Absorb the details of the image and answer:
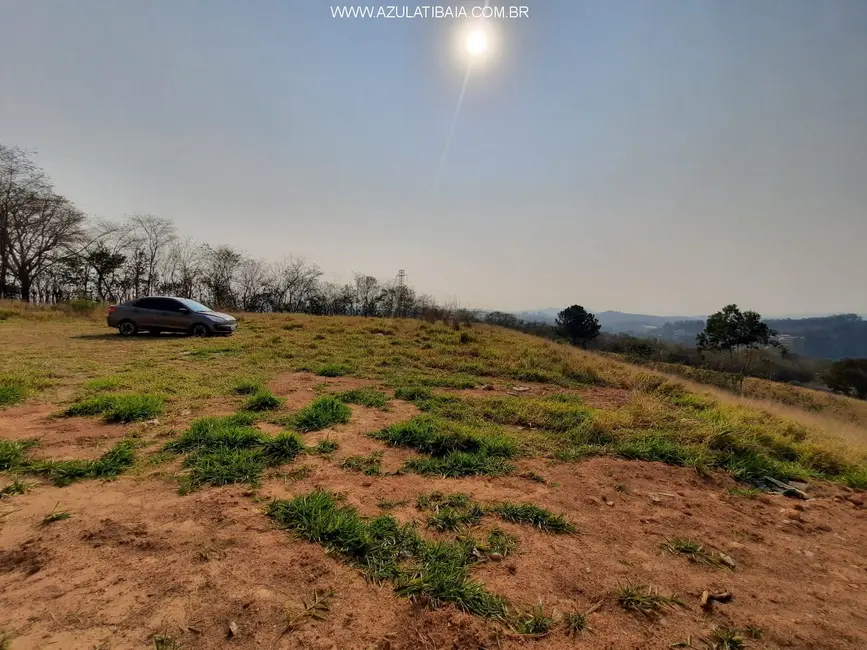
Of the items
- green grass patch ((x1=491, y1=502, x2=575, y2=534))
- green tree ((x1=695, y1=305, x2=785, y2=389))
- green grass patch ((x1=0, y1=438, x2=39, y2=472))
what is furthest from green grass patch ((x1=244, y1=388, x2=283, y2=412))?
green tree ((x1=695, y1=305, x2=785, y2=389))

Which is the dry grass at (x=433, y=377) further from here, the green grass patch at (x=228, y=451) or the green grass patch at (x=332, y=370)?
the green grass patch at (x=228, y=451)

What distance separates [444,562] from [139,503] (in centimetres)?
231

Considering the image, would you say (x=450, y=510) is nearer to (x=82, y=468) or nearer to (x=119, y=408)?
(x=82, y=468)

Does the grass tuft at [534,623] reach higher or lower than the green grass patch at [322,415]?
lower

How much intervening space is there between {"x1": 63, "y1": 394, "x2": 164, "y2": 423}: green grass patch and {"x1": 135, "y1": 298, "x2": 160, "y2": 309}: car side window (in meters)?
9.90

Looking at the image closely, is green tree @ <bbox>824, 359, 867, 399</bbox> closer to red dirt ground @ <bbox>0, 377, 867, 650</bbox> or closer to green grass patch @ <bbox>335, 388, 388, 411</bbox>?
red dirt ground @ <bbox>0, 377, 867, 650</bbox>

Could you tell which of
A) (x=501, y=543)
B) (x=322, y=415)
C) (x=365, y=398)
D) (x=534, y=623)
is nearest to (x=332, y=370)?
(x=365, y=398)

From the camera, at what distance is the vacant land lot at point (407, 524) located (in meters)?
1.84

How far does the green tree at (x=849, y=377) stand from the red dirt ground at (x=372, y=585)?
4806 centimetres

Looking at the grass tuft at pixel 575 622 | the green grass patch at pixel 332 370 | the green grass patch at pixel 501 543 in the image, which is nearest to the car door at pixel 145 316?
the green grass patch at pixel 332 370

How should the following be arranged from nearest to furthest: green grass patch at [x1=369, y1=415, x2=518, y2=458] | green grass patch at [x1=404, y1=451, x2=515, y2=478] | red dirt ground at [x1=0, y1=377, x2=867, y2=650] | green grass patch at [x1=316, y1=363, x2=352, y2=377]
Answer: red dirt ground at [x1=0, y1=377, x2=867, y2=650], green grass patch at [x1=404, y1=451, x2=515, y2=478], green grass patch at [x1=369, y1=415, x2=518, y2=458], green grass patch at [x1=316, y1=363, x2=352, y2=377]

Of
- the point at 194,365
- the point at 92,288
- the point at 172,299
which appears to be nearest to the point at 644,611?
the point at 194,365

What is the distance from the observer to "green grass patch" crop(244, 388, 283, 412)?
16.6 feet

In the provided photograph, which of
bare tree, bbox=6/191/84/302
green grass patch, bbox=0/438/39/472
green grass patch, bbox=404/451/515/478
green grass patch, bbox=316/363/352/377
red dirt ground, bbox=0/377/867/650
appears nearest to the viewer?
red dirt ground, bbox=0/377/867/650
